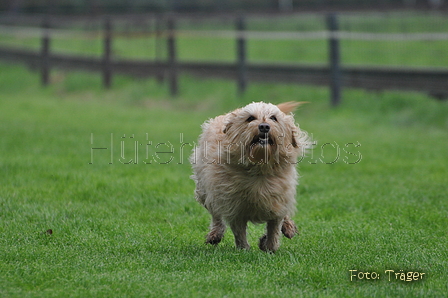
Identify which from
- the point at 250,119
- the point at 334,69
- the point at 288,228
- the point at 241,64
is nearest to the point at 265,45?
the point at 241,64

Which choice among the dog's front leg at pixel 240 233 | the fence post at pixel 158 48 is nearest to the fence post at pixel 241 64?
the fence post at pixel 158 48

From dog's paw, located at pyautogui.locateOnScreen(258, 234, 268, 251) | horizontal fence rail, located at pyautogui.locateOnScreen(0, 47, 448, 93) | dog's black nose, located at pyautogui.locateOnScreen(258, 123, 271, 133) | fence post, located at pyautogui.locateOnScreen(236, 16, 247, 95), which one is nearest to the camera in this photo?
dog's black nose, located at pyautogui.locateOnScreen(258, 123, 271, 133)

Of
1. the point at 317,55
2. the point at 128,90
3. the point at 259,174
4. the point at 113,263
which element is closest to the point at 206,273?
the point at 113,263

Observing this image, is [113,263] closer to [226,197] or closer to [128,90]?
[226,197]

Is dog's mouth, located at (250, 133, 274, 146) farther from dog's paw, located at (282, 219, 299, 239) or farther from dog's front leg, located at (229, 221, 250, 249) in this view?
dog's paw, located at (282, 219, 299, 239)

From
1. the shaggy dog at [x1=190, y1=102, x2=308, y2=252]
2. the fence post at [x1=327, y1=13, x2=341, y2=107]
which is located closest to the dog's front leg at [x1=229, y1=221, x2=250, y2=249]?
the shaggy dog at [x1=190, y1=102, x2=308, y2=252]

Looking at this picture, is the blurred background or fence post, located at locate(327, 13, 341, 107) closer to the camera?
the blurred background

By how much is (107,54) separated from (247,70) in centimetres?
571

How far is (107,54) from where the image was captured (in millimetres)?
21984

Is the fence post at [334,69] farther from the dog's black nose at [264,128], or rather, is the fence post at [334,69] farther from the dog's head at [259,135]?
the dog's black nose at [264,128]

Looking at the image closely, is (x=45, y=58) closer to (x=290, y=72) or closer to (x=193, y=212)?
(x=290, y=72)

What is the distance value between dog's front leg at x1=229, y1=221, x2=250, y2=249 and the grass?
0.26 feet

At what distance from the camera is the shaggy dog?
5.85 metres

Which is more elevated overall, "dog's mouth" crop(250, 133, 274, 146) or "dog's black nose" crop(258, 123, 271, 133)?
"dog's black nose" crop(258, 123, 271, 133)
